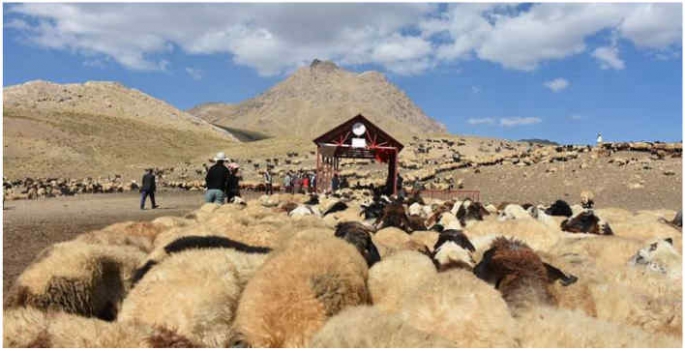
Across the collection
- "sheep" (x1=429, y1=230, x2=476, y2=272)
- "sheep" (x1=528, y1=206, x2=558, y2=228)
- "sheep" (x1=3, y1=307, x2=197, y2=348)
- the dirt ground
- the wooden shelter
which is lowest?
the dirt ground

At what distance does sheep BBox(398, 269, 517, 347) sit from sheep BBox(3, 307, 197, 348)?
1336 mm

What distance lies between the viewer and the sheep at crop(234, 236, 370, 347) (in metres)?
3.27

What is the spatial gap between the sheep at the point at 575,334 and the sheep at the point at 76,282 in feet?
8.91

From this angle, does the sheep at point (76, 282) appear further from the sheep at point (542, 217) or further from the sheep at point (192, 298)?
the sheep at point (542, 217)

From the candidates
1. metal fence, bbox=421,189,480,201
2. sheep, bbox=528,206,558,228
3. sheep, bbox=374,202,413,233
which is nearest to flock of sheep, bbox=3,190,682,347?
sheep, bbox=374,202,413,233

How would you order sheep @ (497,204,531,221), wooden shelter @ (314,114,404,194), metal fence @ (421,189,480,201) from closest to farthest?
1. sheep @ (497,204,531,221)
2. metal fence @ (421,189,480,201)
3. wooden shelter @ (314,114,404,194)

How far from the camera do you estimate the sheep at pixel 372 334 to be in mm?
2650

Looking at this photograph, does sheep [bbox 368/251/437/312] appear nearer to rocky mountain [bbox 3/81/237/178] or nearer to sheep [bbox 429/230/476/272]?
sheep [bbox 429/230/476/272]

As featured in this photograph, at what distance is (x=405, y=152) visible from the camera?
54.1 metres

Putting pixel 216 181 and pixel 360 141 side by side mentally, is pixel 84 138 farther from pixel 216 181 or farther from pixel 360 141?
pixel 216 181

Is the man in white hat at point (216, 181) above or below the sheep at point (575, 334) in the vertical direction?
above

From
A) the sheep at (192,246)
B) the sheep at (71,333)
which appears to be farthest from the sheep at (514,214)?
the sheep at (71,333)

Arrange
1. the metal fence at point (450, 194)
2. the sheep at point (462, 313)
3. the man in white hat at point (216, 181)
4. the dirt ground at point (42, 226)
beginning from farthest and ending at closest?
the metal fence at point (450, 194)
the man in white hat at point (216, 181)
the dirt ground at point (42, 226)
the sheep at point (462, 313)

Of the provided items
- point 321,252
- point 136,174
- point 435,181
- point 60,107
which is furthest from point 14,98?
point 321,252
